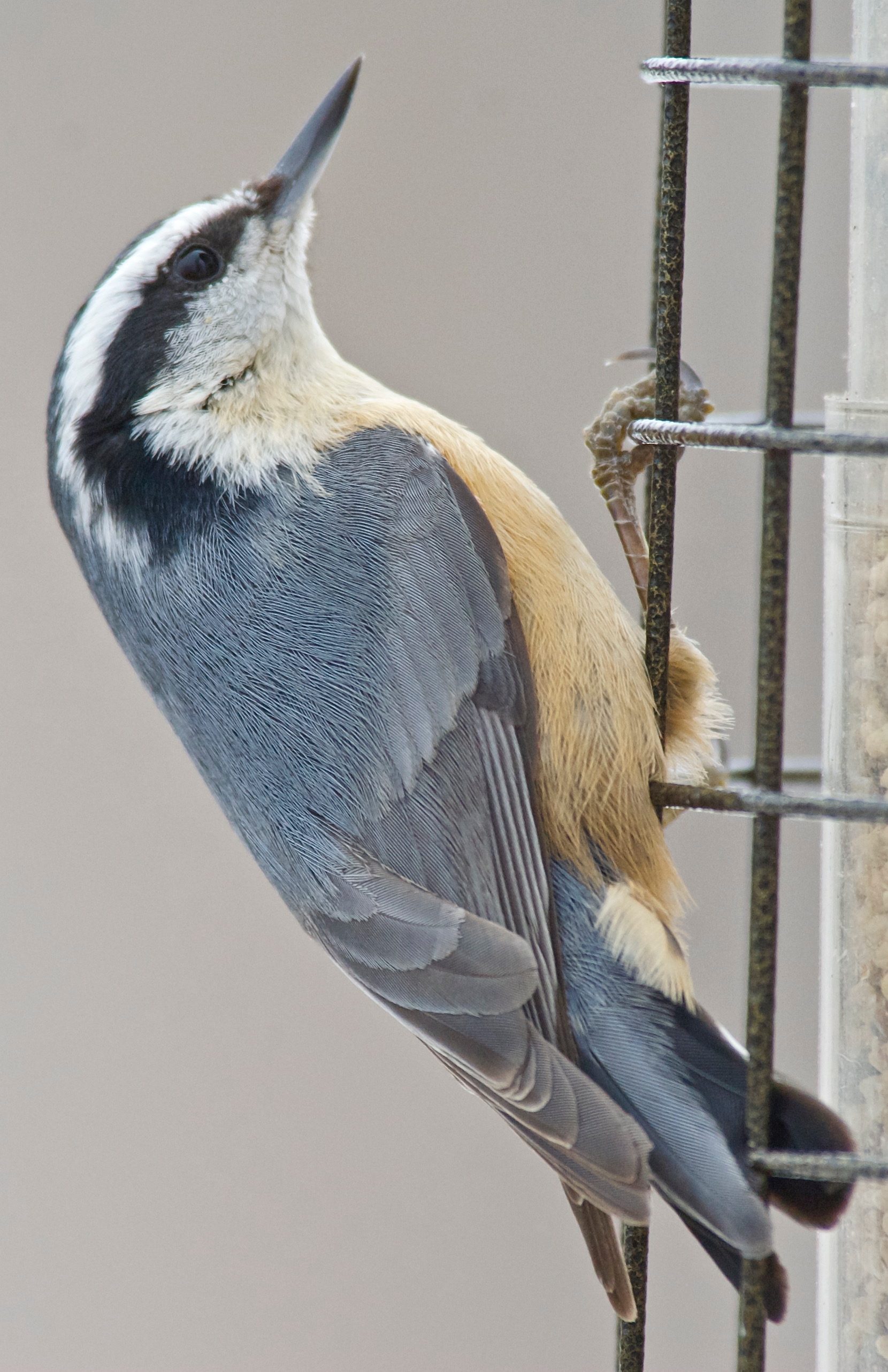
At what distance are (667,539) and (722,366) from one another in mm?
1501

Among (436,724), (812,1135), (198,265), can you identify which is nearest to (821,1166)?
(812,1135)

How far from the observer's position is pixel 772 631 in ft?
3.16

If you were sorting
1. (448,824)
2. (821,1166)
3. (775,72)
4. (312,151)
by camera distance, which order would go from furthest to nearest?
(312,151), (448,824), (821,1166), (775,72)

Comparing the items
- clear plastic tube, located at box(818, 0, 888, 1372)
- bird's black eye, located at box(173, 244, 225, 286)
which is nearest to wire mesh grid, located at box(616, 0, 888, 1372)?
clear plastic tube, located at box(818, 0, 888, 1372)

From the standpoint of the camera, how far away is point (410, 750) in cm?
126

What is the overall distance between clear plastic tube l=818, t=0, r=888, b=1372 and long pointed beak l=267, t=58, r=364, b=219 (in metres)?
0.62

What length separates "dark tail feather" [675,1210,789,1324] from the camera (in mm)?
1097

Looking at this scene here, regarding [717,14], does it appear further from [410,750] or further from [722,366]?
[410,750]

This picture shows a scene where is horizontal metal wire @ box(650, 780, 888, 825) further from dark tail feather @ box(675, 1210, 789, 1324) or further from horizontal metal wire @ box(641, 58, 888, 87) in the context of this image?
horizontal metal wire @ box(641, 58, 888, 87)

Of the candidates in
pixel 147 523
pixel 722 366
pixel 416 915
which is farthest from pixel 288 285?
pixel 722 366

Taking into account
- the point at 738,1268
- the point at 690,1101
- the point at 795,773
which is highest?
the point at 795,773

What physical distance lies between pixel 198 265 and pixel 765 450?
2.56 feet

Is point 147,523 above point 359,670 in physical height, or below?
above

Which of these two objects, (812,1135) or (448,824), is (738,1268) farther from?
(448,824)
